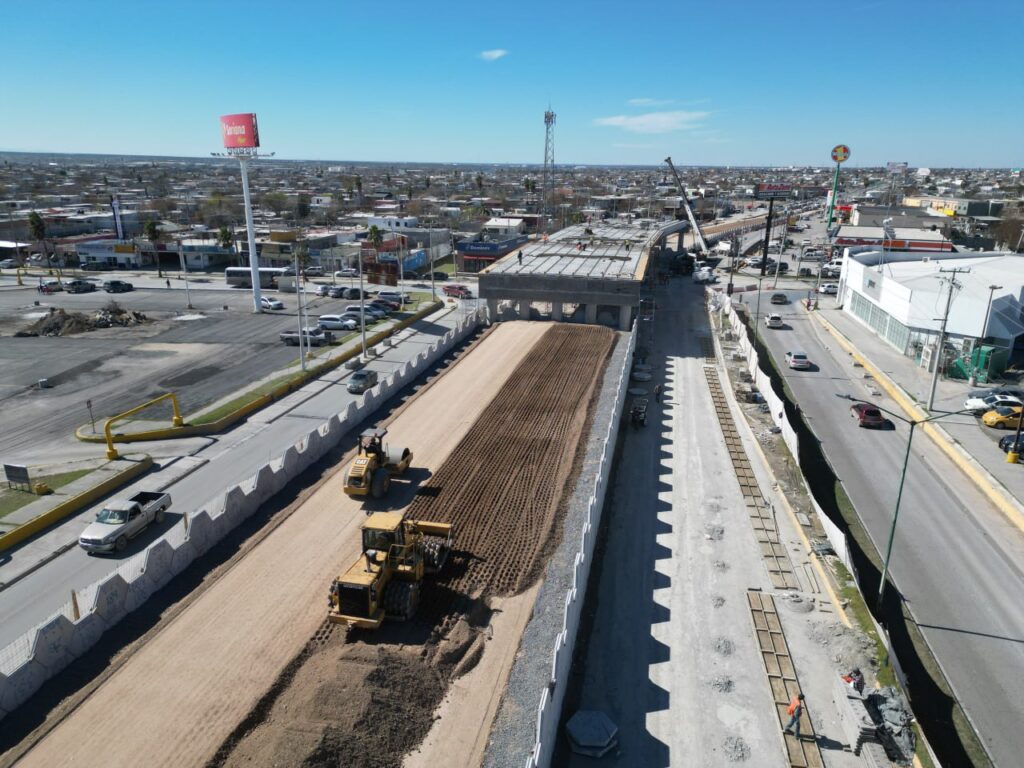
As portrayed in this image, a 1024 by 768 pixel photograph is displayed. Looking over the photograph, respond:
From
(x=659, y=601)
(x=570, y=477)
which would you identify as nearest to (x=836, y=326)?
(x=570, y=477)

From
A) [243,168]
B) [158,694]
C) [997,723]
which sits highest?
[243,168]

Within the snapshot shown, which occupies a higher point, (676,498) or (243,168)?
(243,168)

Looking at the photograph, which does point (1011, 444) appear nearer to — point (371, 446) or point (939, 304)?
point (939, 304)

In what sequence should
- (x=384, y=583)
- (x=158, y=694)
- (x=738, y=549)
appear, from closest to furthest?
1. (x=158, y=694)
2. (x=384, y=583)
3. (x=738, y=549)

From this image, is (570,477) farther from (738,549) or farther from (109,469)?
(109,469)

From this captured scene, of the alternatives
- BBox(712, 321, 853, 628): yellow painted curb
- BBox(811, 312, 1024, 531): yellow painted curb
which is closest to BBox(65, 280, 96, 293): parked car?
BBox(712, 321, 853, 628): yellow painted curb

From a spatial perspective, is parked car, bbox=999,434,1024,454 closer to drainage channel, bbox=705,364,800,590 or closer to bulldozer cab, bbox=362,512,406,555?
drainage channel, bbox=705,364,800,590
